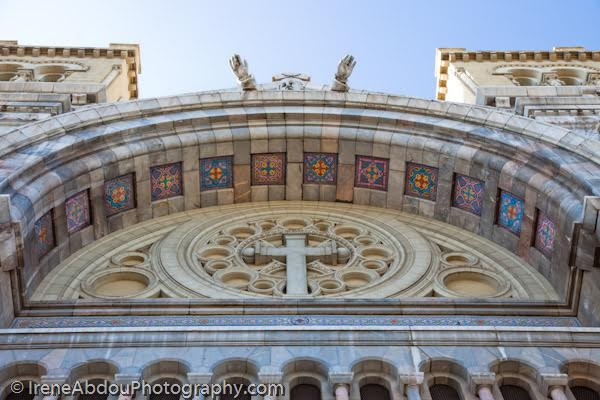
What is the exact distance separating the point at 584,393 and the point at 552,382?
54cm

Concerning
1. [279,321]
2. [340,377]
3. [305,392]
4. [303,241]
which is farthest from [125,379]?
[303,241]

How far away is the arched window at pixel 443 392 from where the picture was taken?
9242mm

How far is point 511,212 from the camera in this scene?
13773mm

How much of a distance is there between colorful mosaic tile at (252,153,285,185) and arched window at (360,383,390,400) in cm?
713

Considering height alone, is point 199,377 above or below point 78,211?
below

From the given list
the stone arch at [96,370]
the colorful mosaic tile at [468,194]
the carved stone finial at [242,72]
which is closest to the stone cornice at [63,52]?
the carved stone finial at [242,72]

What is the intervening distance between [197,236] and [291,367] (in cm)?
567

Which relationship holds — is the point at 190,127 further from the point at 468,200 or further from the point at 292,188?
the point at 468,200

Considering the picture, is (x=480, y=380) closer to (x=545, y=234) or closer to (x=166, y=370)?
(x=166, y=370)

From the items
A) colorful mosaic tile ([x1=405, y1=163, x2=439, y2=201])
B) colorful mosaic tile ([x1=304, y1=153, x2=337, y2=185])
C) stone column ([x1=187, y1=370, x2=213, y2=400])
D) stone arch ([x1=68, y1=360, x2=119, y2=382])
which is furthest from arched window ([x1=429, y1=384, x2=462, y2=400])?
colorful mosaic tile ([x1=304, y1=153, x2=337, y2=185])

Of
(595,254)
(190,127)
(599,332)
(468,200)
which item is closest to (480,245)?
(468,200)

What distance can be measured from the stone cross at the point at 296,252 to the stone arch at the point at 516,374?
433 cm

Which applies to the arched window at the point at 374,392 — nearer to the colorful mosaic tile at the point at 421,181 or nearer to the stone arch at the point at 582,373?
the stone arch at the point at 582,373

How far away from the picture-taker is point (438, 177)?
588 inches
